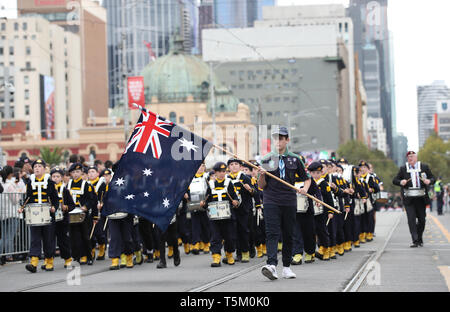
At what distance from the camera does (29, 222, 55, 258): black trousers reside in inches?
636

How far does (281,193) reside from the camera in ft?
42.7

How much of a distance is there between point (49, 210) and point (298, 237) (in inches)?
167

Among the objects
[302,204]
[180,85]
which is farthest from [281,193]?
[180,85]

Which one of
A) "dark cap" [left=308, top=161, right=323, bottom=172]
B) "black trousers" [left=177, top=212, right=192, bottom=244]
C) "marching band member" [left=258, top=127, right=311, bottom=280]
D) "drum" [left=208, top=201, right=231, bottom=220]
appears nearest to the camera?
"marching band member" [left=258, top=127, right=311, bottom=280]

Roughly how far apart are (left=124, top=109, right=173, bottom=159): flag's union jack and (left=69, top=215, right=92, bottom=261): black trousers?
13.3 ft

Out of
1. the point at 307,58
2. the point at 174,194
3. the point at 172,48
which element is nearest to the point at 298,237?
the point at 174,194

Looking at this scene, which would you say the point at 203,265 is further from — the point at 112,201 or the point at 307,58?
the point at 307,58

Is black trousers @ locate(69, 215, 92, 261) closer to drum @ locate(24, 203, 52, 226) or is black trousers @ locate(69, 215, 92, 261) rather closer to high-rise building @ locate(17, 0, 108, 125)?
drum @ locate(24, 203, 52, 226)

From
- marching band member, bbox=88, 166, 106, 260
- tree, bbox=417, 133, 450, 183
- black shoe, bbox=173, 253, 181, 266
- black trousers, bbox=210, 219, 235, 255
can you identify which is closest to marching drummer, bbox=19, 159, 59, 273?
marching band member, bbox=88, 166, 106, 260

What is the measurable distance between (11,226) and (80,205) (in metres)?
1.84

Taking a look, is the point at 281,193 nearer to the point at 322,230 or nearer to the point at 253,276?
the point at 253,276

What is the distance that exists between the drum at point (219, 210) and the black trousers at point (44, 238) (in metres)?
2.74

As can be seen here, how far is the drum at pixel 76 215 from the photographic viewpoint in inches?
677
